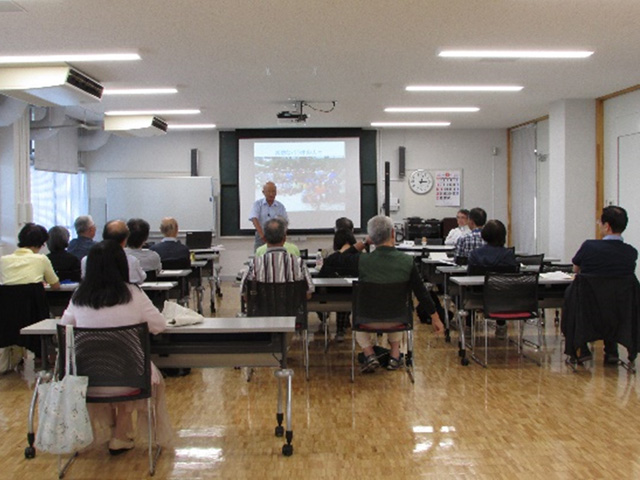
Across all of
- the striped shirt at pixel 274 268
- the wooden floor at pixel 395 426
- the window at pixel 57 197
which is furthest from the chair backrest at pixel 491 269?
the window at pixel 57 197

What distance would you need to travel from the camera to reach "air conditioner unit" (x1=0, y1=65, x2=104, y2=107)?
21.7 feet

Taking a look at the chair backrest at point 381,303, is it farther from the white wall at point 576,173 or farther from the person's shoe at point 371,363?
the white wall at point 576,173

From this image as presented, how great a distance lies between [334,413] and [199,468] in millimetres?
1213

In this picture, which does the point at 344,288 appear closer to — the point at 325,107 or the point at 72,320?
the point at 72,320

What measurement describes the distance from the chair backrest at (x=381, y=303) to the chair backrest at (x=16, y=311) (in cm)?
265

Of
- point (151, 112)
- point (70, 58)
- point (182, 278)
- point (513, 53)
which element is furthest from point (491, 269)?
point (151, 112)

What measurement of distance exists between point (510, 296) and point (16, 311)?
4175 millimetres

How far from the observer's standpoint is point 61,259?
5945 millimetres

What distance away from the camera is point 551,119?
386 inches

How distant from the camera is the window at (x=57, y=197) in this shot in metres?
10.3

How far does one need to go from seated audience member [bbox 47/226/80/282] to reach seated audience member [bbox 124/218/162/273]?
513mm

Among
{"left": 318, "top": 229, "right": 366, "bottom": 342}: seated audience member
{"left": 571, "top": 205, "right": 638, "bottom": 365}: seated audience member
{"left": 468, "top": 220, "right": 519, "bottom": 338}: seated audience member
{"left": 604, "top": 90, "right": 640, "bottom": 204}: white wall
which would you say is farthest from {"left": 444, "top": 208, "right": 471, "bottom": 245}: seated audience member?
{"left": 571, "top": 205, "right": 638, "bottom": 365}: seated audience member

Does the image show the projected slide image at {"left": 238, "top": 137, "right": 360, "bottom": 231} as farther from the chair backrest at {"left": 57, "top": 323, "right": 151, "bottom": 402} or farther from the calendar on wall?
the chair backrest at {"left": 57, "top": 323, "right": 151, "bottom": 402}

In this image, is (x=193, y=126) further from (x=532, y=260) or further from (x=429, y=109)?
(x=532, y=260)
